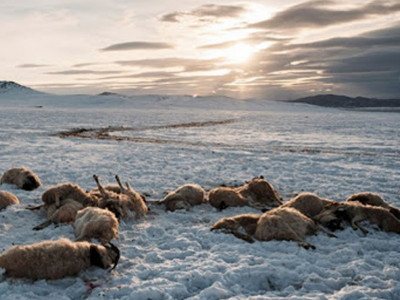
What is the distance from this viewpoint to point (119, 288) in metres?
5.80

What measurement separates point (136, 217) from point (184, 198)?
5.03 ft

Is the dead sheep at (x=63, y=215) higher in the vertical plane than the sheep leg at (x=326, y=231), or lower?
higher

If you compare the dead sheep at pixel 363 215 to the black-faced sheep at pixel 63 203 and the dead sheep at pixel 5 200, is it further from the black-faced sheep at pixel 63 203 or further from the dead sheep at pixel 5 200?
the dead sheep at pixel 5 200

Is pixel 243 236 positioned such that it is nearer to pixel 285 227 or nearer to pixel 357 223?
pixel 285 227

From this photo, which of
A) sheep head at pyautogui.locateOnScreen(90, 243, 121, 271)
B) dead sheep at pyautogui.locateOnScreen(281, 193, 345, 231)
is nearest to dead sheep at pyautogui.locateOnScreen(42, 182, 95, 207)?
sheep head at pyautogui.locateOnScreen(90, 243, 121, 271)

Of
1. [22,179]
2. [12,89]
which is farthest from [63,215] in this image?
[12,89]

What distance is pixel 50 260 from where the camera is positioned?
19.5 feet

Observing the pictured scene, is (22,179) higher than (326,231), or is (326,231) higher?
(22,179)

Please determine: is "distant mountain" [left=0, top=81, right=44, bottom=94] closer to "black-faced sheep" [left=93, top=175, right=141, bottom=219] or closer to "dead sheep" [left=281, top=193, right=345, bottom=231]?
"black-faced sheep" [left=93, top=175, right=141, bottom=219]

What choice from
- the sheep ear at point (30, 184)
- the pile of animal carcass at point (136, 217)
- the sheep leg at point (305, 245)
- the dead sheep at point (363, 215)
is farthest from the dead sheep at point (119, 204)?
the dead sheep at point (363, 215)

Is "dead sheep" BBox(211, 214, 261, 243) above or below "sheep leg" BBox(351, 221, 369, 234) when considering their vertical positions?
above

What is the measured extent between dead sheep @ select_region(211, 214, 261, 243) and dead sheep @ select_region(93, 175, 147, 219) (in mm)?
1938

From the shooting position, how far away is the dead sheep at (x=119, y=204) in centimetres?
887

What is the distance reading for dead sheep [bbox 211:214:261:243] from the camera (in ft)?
26.3
